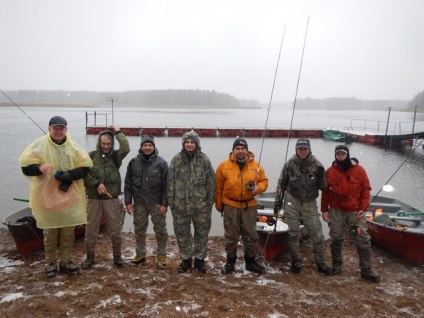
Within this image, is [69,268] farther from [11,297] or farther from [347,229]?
[347,229]

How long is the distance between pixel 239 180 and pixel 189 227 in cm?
105

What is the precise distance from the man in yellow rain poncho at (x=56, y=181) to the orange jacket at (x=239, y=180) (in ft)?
6.36

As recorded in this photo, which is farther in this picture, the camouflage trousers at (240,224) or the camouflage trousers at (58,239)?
the camouflage trousers at (240,224)

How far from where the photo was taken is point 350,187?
4.77m

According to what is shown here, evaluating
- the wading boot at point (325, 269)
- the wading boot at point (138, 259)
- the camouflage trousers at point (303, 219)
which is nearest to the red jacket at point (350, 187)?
the camouflage trousers at point (303, 219)

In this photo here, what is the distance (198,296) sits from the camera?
4.22 meters

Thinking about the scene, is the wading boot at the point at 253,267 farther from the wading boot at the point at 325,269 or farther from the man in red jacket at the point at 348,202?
the man in red jacket at the point at 348,202

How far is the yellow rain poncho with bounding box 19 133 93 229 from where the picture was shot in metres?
4.13

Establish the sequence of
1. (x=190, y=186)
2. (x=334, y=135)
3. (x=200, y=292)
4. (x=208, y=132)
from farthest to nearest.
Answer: (x=208, y=132)
(x=334, y=135)
(x=190, y=186)
(x=200, y=292)

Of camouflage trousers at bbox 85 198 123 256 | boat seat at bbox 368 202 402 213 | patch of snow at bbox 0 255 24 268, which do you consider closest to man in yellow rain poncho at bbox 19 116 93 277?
camouflage trousers at bbox 85 198 123 256

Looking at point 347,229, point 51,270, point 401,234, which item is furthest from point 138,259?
point 401,234

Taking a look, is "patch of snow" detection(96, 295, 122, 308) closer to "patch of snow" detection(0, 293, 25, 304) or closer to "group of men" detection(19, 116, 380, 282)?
"group of men" detection(19, 116, 380, 282)

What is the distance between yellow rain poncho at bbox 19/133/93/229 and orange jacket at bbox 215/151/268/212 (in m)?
1.96

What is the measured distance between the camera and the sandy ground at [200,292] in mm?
3887
